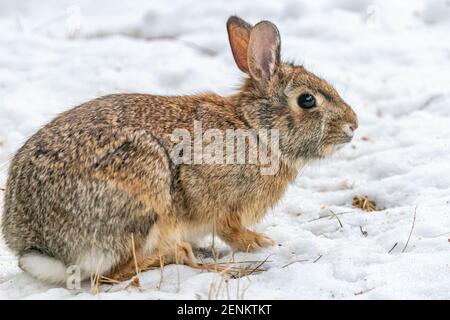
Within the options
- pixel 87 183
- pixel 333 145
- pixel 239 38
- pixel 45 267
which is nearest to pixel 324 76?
pixel 239 38

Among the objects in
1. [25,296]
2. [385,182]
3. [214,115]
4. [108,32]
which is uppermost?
[108,32]

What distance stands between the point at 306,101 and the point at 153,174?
1407 millimetres

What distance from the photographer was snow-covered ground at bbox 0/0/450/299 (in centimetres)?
522

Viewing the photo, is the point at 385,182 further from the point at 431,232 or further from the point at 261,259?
the point at 261,259

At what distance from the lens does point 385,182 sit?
704 cm

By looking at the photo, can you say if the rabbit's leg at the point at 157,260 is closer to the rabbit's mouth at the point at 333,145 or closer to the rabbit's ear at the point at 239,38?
the rabbit's mouth at the point at 333,145

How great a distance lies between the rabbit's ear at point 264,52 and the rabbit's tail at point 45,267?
2.11 m

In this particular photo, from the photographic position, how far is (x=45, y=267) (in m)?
5.26

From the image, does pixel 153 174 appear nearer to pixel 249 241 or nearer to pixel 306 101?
pixel 249 241

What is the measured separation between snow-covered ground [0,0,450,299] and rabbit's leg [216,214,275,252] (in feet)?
0.28

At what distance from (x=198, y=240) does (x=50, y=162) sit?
1.43 m

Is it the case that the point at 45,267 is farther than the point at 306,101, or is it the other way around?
the point at 306,101

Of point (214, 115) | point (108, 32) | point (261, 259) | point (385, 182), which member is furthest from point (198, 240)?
point (108, 32)

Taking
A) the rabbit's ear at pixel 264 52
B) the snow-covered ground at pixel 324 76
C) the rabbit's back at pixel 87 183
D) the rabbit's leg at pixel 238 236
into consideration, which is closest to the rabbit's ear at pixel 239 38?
the rabbit's ear at pixel 264 52
